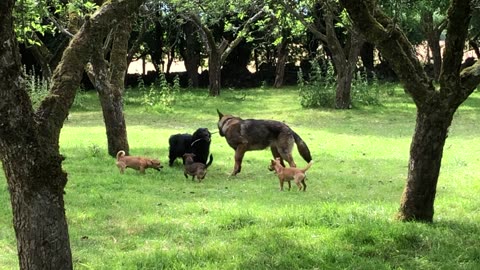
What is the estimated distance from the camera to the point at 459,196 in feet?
30.0

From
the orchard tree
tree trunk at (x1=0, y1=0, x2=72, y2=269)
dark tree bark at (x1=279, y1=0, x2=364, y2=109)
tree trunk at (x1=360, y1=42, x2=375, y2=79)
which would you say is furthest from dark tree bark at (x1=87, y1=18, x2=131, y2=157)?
tree trunk at (x1=360, y1=42, x2=375, y2=79)

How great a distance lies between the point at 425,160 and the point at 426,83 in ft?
2.79

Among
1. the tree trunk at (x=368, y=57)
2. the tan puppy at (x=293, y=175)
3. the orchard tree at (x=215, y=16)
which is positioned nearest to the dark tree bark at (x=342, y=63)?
the orchard tree at (x=215, y=16)

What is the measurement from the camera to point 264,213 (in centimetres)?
775

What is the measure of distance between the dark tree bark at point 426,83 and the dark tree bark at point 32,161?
3393 mm

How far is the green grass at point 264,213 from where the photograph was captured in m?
5.77

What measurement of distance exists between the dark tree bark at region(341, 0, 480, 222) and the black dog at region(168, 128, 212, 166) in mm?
5841

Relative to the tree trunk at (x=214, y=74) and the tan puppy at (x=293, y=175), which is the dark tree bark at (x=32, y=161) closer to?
the tan puppy at (x=293, y=175)

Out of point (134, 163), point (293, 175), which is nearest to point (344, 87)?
point (134, 163)

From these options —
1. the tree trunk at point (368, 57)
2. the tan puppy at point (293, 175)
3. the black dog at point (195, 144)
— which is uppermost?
the tree trunk at point (368, 57)

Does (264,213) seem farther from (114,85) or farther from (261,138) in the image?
(114,85)

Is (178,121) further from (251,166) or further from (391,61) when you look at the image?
(391,61)

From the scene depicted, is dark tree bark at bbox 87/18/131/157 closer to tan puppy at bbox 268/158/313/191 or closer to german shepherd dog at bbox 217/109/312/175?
german shepherd dog at bbox 217/109/312/175

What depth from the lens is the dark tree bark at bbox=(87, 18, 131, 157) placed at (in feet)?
41.1
